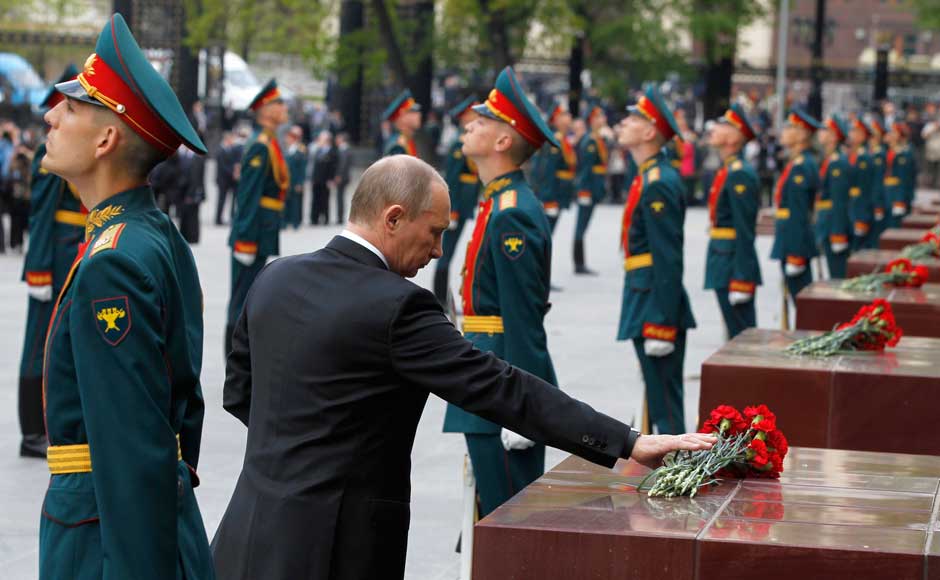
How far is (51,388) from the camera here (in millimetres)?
3414

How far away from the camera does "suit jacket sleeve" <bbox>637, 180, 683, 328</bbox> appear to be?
8.05 meters

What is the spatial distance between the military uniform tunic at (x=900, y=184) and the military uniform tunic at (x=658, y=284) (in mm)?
14699

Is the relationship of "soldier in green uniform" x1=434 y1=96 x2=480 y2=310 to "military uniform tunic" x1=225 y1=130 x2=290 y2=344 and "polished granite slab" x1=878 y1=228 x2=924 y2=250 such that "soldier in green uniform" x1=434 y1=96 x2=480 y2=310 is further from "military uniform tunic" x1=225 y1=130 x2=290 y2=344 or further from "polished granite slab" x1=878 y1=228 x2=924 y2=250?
"military uniform tunic" x1=225 y1=130 x2=290 y2=344

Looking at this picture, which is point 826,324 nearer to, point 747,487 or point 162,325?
point 747,487

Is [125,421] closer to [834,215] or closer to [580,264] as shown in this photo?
[834,215]

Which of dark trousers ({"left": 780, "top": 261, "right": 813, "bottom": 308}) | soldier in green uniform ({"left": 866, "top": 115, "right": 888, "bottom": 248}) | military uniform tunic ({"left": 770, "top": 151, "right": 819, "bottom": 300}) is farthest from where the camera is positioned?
soldier in green uniform ({"left": 866, "top": 115, "right": 888, "bottom": 248})

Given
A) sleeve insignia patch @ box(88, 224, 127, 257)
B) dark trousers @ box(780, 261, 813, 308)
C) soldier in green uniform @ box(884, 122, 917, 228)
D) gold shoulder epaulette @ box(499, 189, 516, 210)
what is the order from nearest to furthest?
1. sleeve insignia patch @ box(88, 224, 127, 257)
2. gold shoulder epaulette @ box(499, 189, 516, 210)
3. dark trousers @ box(780, 261, 813, 308)
4. soldier in green uniform @ box(884, 122, 917, 228)

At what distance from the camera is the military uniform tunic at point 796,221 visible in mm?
13398

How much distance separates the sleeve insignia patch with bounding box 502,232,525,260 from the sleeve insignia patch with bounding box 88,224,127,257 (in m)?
2.43

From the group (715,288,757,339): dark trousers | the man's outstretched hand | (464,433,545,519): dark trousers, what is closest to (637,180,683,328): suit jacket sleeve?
(464,433,545,519): dark trousers

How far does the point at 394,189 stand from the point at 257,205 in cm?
748

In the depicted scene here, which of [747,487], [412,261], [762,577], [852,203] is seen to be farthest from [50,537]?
[852,203]

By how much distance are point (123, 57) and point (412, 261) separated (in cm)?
79

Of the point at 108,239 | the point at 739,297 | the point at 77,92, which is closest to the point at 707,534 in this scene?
the point at 108,239
